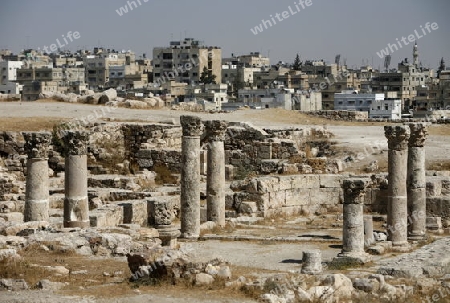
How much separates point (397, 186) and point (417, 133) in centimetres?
182

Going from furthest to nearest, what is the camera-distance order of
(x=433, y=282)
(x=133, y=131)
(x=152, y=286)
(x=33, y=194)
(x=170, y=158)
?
(x=133, y=131) < (x=170, y=158) < (x=33, y=194) < (x=433, y=282) < (x=152, y=286)

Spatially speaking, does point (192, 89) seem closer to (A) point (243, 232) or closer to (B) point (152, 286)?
(A) point (243, 232)

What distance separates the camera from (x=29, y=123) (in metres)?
36.7

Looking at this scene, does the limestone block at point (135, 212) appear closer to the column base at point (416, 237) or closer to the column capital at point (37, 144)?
the column capital at point (37, 144)

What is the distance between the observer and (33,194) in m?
Result: 24.0

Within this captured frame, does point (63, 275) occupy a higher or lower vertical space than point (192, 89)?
lower

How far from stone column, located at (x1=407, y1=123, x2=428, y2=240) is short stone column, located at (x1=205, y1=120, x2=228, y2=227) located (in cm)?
456

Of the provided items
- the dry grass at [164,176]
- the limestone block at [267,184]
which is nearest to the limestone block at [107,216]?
the limestone block at [267,184]

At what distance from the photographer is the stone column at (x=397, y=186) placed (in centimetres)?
2403

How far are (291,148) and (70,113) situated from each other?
10.2m

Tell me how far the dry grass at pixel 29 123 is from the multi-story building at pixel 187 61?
293ft

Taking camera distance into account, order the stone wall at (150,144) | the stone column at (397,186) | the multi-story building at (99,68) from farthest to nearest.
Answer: the multi-story building at (99,68) < the stone wall at (150,144) < the stone column at (397,186)

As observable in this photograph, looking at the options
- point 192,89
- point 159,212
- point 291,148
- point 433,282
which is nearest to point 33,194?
point 159,212

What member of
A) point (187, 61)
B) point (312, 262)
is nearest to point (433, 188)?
point (312, 262)
